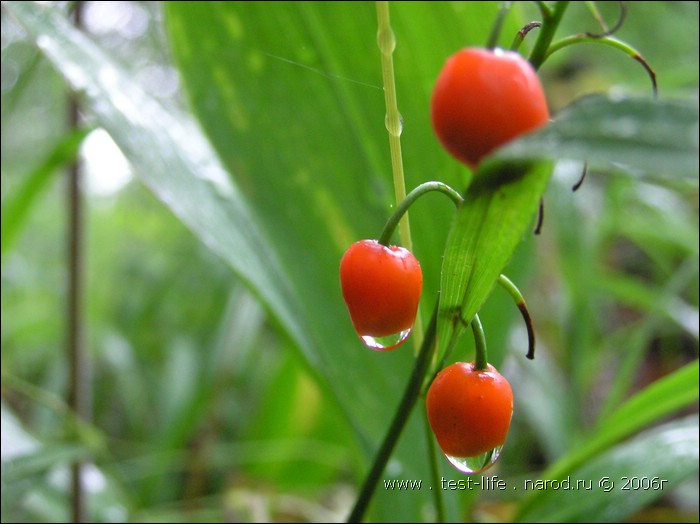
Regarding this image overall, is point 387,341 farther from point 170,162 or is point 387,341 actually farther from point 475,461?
point 170,162

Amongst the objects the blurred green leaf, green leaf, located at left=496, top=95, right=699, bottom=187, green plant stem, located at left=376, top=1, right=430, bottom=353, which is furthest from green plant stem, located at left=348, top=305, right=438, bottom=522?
the blurred green leaf

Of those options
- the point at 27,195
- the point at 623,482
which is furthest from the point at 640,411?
the point at 27,195

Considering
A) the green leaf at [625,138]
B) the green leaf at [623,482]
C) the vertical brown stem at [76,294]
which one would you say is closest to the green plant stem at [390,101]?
the green leaf at [625,138]

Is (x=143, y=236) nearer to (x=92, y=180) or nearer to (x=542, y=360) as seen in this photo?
(x=92, y=180)

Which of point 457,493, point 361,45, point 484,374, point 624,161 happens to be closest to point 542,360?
point 457,493

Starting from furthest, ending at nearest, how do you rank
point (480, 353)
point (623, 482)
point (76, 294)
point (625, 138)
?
point (76, 294)
point (623, 482)
point (480, 353)
point (625, 138)

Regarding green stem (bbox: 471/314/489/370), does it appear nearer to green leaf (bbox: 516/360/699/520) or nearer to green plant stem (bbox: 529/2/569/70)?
green plant stem (bbox: 529/2/569/70)

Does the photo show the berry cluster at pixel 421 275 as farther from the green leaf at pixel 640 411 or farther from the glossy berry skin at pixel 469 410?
the green leaf at pixel 640 411
